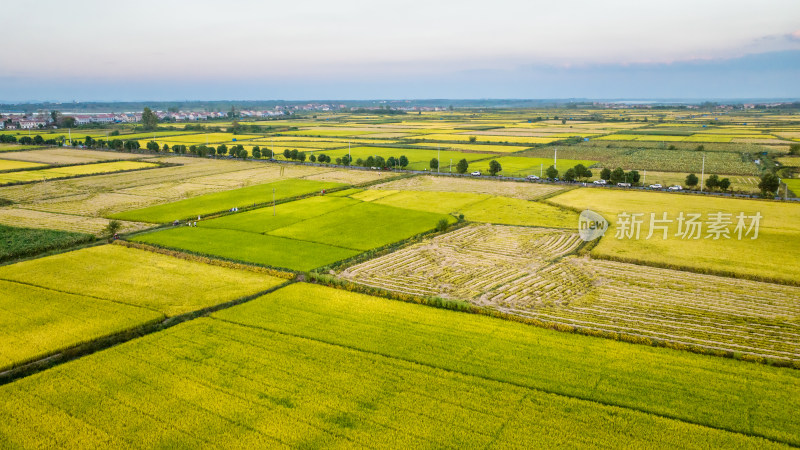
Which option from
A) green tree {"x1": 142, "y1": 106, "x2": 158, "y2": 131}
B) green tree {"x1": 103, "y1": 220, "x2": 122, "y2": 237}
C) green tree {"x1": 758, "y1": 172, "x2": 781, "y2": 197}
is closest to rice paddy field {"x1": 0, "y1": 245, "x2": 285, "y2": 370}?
green tree {"x1": 103, "y1": 220, "x2": 122, "y2": 237}

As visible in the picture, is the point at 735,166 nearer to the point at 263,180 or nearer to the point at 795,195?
the point at 795,195

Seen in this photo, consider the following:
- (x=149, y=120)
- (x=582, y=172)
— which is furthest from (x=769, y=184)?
(x=149, y=120)

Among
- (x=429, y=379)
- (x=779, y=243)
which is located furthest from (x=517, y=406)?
(x=779, y=243)

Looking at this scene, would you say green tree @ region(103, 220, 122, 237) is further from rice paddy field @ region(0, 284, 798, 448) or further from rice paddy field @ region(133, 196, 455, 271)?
rice paddy field @ region(0, 284, 798, 448)

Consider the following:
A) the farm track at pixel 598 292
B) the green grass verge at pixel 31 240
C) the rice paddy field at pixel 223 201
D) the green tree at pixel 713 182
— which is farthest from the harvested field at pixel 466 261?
the green tree at pixel 713 182

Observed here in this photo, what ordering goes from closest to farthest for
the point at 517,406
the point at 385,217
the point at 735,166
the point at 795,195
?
the point at 517,406 → the point at 385,217 → the point at 795,195 → the point at 735,166

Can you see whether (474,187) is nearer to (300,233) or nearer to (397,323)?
(300,233)

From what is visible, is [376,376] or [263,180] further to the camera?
[263,180]
